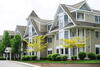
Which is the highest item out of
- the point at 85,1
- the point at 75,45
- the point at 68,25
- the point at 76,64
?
the point at 85,1

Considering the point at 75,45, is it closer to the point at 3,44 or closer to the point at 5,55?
the point at 3,44

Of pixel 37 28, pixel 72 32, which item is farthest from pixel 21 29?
pixel 72 32

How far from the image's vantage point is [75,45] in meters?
38.5

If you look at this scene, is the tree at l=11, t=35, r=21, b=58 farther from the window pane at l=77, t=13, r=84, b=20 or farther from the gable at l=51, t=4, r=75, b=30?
the window pane at l=77, t=13, r=84, b=20

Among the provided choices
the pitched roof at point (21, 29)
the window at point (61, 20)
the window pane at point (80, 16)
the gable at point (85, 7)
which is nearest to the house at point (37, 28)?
the pitched roof at point (21, 29)

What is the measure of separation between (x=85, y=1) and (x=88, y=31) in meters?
5.38

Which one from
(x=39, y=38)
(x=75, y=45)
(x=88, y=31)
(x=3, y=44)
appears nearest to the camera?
(x=75, y=45)

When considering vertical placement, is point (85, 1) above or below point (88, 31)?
above

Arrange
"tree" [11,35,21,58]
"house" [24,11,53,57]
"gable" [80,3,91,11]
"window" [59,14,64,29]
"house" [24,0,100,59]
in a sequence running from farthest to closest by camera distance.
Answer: "tree" [11,35,21,58] < "house" [24,11,53,57] < "window" [59,14,64,29] < "gable" [80,3,91,11] < "house" [24,0,100,59]

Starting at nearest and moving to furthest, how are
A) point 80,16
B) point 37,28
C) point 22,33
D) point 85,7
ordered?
point 80,16 < point 85,7 < point 37,28 < point 22,33

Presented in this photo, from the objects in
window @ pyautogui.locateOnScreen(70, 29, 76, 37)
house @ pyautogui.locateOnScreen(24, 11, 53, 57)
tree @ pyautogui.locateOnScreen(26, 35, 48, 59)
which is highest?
house @ pyautogui.locateOnScreen(24, 11, 53, 57)

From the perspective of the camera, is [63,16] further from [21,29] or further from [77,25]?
[21,29]

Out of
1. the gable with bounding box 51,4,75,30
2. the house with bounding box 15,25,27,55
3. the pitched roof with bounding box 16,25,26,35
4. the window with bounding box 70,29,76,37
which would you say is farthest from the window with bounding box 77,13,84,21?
the pitched roof with bounding box 16,25,26,35

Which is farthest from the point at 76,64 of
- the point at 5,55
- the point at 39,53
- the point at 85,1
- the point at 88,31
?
the point at 5,55
